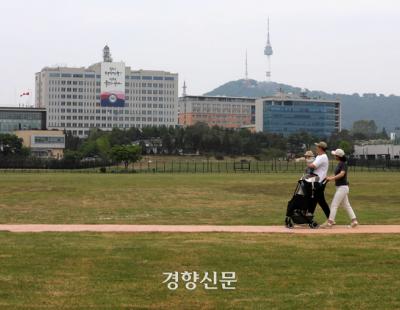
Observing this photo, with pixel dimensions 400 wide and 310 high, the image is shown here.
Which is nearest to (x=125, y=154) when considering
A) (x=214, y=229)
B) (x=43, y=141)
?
(x=43, y=141)

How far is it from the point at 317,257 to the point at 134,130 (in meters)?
162

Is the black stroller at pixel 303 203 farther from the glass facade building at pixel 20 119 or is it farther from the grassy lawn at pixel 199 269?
the glass facade building at pixel 20 119

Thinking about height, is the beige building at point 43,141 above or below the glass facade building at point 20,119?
below

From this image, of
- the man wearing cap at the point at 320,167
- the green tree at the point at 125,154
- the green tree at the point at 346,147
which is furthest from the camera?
the green tree at the point at 346,147

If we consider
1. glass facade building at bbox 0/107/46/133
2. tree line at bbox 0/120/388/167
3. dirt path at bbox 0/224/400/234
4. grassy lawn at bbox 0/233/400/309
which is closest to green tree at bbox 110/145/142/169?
tree line at bbox 0/120/388/167

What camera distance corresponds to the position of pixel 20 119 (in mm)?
180000

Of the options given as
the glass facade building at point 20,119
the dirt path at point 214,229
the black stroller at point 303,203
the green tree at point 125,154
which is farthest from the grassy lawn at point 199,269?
the glass facade building at point 20,119

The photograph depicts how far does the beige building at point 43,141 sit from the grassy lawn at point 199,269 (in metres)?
150

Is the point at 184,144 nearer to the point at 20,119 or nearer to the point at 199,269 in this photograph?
the point at 20,119

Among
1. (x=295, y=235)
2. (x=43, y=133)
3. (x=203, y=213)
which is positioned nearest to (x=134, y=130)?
(x=43, y=133)

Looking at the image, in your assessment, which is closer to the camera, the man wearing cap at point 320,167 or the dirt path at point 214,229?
the dirt path at point 214,229

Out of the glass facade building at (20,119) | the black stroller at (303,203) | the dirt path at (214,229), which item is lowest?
the dirt path at (214,229)

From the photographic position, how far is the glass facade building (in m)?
179

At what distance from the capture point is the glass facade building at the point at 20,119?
587ft
